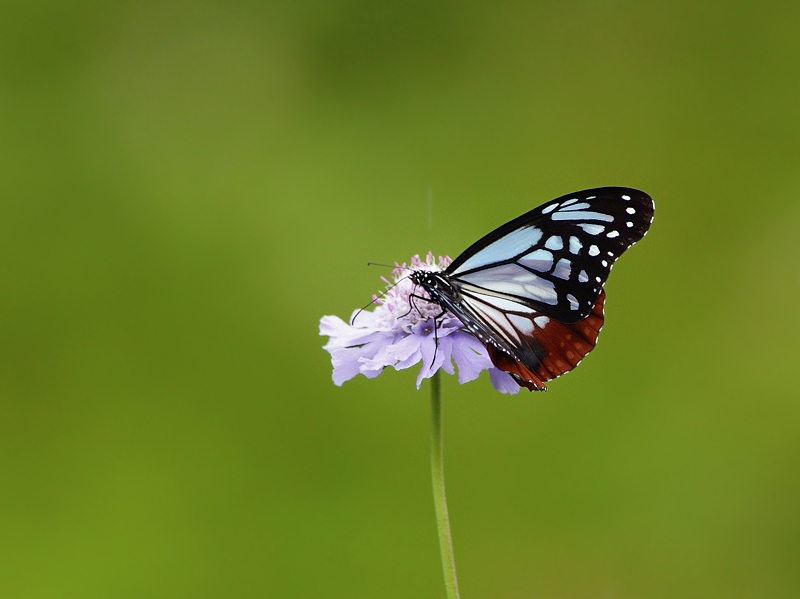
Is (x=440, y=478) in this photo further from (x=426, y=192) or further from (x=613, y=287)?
(x=426, y=192)

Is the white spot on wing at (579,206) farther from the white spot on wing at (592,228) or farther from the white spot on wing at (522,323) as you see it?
the white spot on wing at (522,323)

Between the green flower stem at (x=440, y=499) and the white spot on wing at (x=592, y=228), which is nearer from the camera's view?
the green flower stem at (x=440, y=499)

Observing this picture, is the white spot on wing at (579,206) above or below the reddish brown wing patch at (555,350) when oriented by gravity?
above

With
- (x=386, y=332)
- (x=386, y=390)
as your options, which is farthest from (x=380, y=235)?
(x=386, y=332)

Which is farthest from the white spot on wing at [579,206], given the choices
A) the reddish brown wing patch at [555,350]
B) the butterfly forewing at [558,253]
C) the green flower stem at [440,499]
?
the green flower stem at [440,499]

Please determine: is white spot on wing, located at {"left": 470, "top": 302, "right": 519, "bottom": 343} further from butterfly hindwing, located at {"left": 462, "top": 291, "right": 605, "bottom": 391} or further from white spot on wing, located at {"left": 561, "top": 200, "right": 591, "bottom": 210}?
white spot on wing, located at {"left": 561, "top": 200, "right": 591, "bottom": 210}

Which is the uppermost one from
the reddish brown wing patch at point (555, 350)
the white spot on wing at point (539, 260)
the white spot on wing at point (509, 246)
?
the white spot on wing at point (509, 246)

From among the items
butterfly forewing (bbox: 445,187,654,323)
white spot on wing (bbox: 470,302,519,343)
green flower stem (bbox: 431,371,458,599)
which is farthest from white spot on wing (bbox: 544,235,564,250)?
green flower stem (bbox: 431,371,458,599)

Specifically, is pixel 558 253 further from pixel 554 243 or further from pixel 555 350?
pixel 555 350
